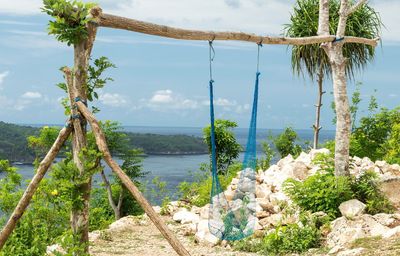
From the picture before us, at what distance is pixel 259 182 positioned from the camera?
9391 mm

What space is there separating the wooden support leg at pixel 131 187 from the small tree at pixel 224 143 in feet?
23.1

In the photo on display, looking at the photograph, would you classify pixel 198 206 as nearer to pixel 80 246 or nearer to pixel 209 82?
pixel 209 82

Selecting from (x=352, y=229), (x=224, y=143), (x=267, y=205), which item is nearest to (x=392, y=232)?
(x=352, y=229)

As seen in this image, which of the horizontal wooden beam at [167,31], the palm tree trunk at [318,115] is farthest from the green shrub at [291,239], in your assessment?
the palm tree trunk at [318,115]

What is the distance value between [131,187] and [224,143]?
23.9 ft

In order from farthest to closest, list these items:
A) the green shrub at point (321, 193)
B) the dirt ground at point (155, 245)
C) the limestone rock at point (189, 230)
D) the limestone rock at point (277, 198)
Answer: the limestone rock at point (277, 198)
the limestone rock at point (189, 230)
the green shrub at point (321, 193)
the dirt ground at point (155, 245)

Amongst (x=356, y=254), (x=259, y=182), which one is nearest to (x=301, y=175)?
(x=259, y=182)

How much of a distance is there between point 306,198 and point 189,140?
1603 cm

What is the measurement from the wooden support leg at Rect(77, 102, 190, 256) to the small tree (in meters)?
7.03

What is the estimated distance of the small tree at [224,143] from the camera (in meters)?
12.0

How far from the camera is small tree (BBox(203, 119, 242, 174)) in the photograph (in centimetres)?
1197

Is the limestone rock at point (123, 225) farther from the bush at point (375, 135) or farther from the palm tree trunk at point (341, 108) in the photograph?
the bush at point (375, 135)

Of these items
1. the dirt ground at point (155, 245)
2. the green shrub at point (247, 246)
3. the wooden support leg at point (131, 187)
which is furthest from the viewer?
the green shrub at point (247, 246)

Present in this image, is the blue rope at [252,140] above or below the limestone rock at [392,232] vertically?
above
